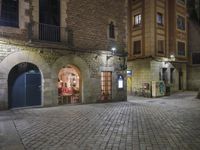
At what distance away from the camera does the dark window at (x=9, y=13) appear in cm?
1152

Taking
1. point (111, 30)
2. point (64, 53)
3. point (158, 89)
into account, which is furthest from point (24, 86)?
point (158, 89)

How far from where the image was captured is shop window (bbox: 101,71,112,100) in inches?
622

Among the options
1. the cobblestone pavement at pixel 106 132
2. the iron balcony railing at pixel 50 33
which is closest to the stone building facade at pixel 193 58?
the iron balcony railing at pixel 50 33

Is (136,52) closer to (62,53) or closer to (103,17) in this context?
(103,17)

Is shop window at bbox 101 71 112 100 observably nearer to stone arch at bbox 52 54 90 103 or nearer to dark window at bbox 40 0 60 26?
stone arch at bbox 52 54 90 103

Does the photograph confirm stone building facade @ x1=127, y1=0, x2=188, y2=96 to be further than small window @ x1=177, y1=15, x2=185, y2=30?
No

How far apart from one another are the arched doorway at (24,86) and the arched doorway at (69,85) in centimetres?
186

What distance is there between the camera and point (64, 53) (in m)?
13.5

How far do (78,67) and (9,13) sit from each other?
16.5ft

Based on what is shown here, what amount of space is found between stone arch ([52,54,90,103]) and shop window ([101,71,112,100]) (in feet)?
5.00

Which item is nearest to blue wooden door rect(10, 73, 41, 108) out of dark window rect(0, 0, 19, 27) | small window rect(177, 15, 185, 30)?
dark window rect(0, 0, 19, 27)

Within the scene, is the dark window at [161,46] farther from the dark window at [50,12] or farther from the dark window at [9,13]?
the dark window at [9,13]

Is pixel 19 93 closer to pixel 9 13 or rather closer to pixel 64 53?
pixel 64 53

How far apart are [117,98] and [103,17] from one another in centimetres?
584
